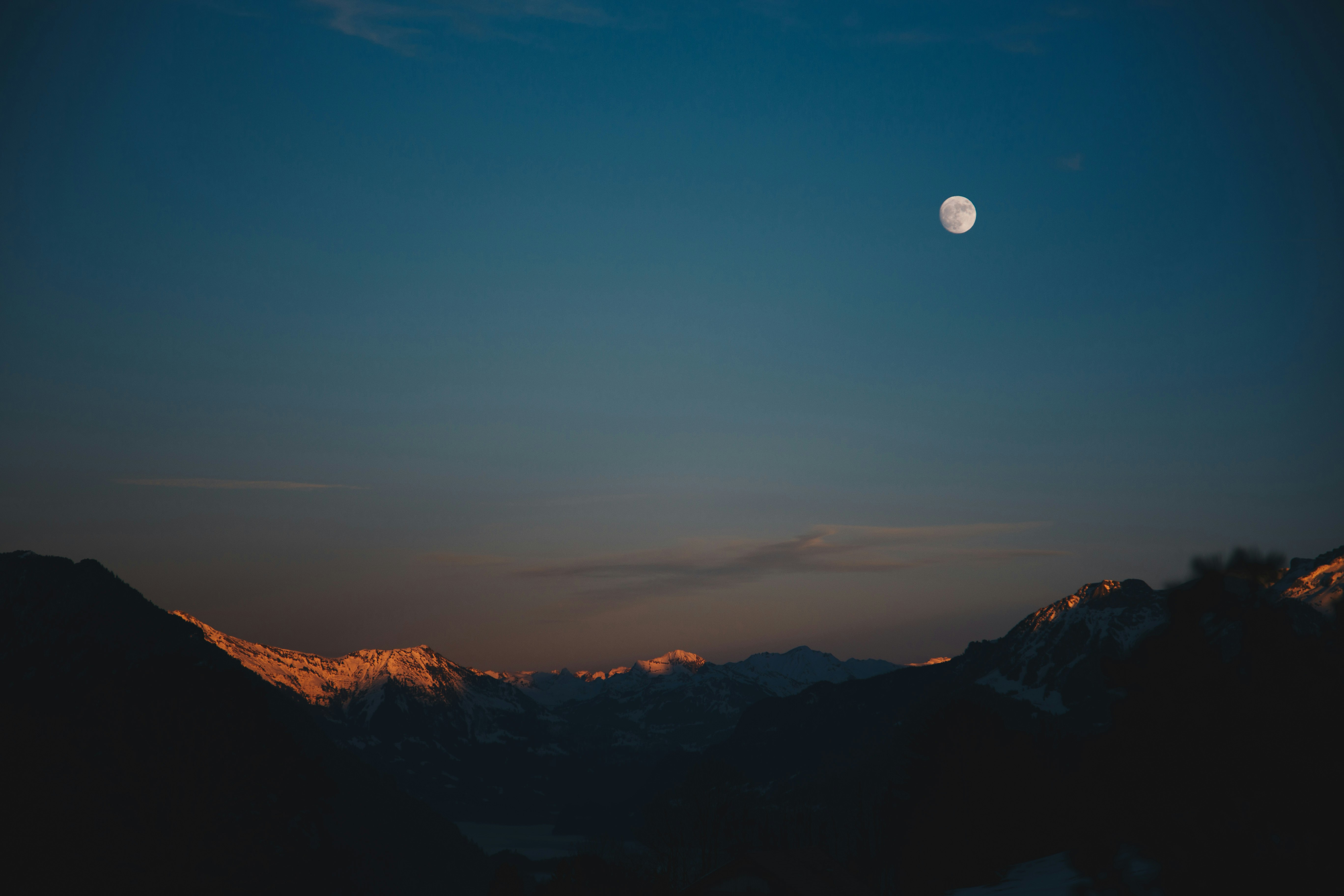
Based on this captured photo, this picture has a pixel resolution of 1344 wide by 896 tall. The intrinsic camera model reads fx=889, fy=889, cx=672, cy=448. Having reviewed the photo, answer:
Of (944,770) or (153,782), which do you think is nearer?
(153,782)

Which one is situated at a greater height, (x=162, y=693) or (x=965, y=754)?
(x=162, y=693)

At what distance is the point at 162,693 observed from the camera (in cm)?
6738

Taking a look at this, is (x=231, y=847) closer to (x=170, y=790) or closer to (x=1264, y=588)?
(x=170, y=790)

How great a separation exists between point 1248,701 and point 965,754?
107070mm

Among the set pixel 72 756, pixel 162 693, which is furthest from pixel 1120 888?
pixel 162 693

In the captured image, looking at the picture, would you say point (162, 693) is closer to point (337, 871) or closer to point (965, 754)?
point (337, 871)

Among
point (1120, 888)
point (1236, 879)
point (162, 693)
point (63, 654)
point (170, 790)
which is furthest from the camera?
point (63, 654)

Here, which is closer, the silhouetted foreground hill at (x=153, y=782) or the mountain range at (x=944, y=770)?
the mountain range at (x=944, y=770)

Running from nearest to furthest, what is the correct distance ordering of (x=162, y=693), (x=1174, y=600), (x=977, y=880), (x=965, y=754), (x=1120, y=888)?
1. (x=1120, y=888)
2. (x=1174, y=600)
3. (x=162, y=693)
4. (x=977, y=880)
5. (x=965, y=754)

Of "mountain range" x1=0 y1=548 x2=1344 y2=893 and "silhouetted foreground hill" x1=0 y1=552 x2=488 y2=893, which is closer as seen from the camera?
"mountain range" x1=0 y1=548 x2=1344 y2=893

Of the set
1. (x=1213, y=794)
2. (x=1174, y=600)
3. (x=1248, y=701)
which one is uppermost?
(x=1174, y=600)

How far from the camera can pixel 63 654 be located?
3115 inches

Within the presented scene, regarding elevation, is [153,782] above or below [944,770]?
above

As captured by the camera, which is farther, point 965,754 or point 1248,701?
point 965,754
